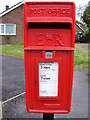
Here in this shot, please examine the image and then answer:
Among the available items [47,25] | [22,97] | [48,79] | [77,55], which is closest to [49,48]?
[47,25]

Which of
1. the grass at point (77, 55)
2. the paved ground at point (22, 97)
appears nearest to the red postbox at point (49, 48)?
the paved ground at point (22, 97)

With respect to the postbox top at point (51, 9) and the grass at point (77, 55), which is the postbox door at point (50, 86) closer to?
the postbox top at point (51, 9)

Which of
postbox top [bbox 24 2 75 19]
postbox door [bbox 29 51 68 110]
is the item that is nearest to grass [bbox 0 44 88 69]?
postbox door [bbox 29 51 68 110]

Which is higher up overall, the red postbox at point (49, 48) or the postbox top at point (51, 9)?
the postbox top at point (51, 9)

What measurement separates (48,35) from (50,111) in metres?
0.93

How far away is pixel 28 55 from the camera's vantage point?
2.55m

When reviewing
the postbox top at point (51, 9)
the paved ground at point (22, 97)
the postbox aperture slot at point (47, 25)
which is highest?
the postbox top at point (51, 9)

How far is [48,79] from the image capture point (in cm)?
259

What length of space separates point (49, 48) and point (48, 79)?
37 centimetres

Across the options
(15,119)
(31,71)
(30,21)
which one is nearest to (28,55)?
(31,71)

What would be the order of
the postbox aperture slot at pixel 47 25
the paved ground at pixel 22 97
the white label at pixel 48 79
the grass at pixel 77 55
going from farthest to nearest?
the grass at pixel 77 55 → the paved ground at pixel 22 97 → the white label at pixel 48 79 → the postbox aperture slot at pixel 47 25

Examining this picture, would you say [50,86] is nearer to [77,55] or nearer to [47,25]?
[47,25]

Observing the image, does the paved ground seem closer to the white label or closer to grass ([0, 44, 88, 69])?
the white label

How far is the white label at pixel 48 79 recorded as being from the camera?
2547 mm
